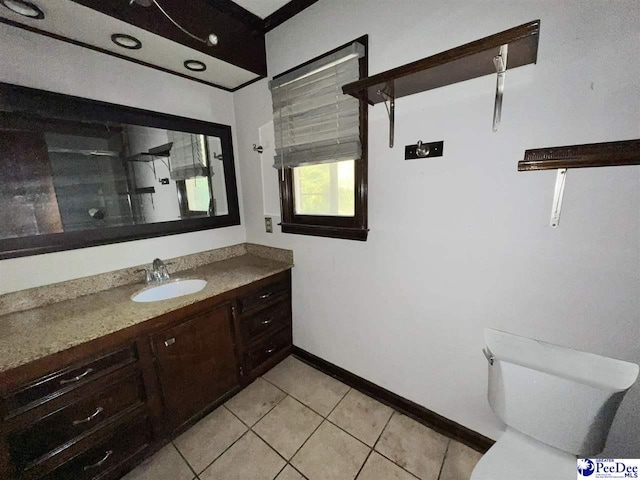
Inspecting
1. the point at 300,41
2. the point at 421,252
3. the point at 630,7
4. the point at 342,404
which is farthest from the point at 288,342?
the point at 630,7

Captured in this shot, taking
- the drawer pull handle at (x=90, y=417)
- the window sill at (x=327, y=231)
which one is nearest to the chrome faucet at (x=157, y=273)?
the drawer pull handle at (x=90, y=417)

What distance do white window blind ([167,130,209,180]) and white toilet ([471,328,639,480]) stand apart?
2.17 metres

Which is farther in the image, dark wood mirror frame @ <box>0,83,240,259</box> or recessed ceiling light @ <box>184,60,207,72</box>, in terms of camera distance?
recessed ceiling light @ <box>184,60,207,72</box>

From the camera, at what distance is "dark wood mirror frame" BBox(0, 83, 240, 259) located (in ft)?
3.94

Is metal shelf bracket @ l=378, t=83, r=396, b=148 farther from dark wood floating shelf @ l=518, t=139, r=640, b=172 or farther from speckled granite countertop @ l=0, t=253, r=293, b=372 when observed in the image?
speckled granite countertop @ l=0, t=253, r=293, b=372

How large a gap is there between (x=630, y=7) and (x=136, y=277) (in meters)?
2.62

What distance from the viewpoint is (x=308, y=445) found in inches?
54.0

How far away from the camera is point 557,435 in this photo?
0.91 meters

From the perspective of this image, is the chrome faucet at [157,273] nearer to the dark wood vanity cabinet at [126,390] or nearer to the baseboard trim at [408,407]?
the dark wood vanity cabinet at [126,390]

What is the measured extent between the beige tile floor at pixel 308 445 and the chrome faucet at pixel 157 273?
946 mm

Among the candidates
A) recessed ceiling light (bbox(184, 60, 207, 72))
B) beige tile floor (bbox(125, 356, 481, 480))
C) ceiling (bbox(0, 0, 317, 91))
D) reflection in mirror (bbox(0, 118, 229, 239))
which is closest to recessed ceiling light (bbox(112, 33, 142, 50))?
ceiling (bbox(0, 0, 317, 91))

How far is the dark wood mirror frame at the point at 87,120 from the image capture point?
1.20 meters

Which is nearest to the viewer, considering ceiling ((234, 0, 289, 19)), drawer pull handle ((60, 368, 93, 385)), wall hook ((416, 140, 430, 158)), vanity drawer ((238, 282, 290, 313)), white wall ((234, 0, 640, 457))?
white wall ((234, 0, 640, 457))

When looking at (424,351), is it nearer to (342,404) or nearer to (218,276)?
(342,404)
